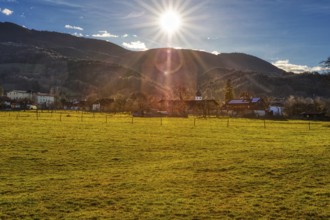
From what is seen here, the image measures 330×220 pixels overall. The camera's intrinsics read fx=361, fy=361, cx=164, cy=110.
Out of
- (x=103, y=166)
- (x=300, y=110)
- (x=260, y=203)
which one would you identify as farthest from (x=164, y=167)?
(x=300, y=110)


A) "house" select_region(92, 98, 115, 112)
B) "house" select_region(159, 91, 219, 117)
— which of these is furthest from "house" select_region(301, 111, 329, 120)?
"house" select_region(92, 98, 115, 112)

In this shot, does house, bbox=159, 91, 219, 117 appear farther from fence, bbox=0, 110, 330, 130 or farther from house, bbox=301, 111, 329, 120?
fence, bbox=0, 110, 330, 130

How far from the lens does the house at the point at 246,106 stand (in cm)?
12114

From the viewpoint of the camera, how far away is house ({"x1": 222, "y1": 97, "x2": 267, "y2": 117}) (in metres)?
121

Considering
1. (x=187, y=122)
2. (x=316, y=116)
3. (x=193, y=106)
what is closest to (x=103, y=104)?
(x=193, y=106)

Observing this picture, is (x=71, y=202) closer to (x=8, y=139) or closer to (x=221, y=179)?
(x=221, y=179)

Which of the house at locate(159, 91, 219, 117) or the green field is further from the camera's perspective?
the house at locate(159, 91, 219, 117)

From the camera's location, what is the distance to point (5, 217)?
40.3 ft

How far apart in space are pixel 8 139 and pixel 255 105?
10421 centimetres

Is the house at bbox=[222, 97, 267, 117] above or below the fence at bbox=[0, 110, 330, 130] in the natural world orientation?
above

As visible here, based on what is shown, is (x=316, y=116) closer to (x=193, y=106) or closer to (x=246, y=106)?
(x=246, y=106)

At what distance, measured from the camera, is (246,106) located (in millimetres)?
128750

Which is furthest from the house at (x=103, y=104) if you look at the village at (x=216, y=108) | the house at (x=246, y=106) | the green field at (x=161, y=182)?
the green field at (x=161, y=182)

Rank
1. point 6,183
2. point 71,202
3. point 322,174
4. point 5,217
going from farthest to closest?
1. point 322,174
2. point 6,183
3. point 71,202
4. point 5,217
